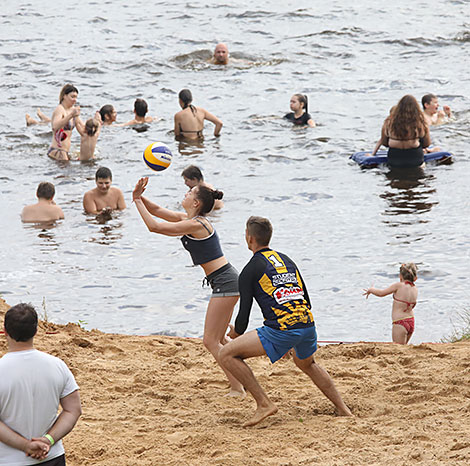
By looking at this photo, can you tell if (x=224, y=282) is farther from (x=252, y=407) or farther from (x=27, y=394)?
(x=27, y=394)

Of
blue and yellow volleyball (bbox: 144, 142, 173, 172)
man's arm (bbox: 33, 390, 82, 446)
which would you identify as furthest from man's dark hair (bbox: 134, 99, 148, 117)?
man's arm (bbox: 33, 390, 82, 446)

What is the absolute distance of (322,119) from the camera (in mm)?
20656

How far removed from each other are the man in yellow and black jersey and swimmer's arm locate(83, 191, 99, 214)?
831 centimetres

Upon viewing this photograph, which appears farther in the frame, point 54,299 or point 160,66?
point 160,66

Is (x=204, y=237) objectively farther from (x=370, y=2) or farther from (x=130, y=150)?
(x=370, y=2)

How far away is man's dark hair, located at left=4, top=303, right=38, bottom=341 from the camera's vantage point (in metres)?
4.22

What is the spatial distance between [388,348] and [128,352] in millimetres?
2741

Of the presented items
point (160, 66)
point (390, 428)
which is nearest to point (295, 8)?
point (160, 66)

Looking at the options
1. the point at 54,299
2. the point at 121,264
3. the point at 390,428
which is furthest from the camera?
the point at 121,264

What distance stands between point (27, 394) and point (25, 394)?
10mm

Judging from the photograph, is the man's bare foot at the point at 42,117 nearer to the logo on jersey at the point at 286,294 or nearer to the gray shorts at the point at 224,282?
the gray shorts at the point at 224,282

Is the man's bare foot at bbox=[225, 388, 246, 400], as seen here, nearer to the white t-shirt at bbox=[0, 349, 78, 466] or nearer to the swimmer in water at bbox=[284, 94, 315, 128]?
the white t-shirt at bbox=[0, 349, 78, 466]

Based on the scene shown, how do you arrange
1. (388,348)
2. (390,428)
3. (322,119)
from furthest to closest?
(322,119) → (388,348) → (390,428)

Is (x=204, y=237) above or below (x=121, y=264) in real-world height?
above
